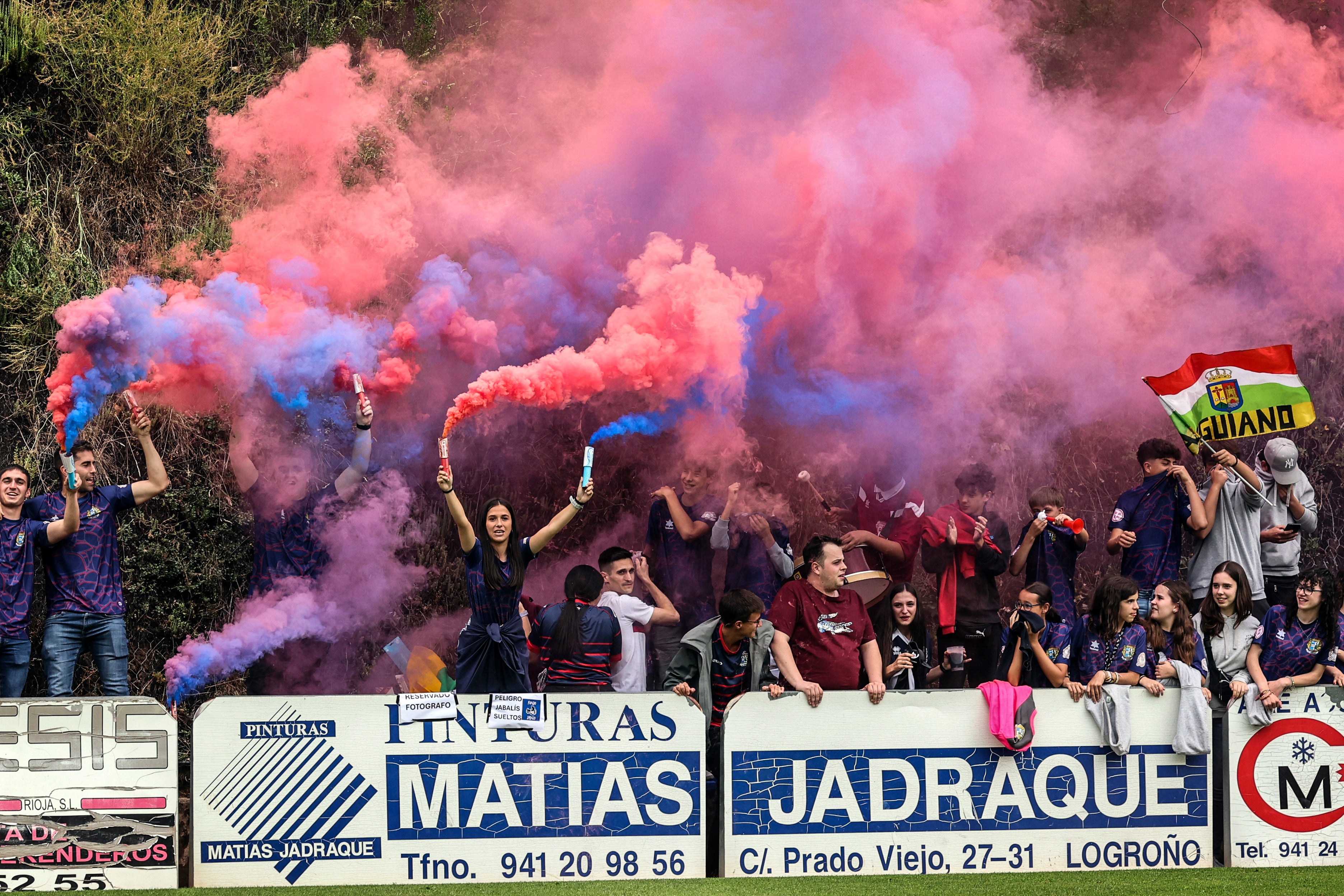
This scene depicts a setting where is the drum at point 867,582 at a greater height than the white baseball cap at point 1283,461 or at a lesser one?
lesser

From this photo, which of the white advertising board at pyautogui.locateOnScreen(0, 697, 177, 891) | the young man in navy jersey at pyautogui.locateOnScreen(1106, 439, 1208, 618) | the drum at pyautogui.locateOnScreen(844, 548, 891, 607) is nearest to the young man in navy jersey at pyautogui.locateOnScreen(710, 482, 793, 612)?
the drum at pyautogui.locateOnScreen(844, 548, 891, 607)

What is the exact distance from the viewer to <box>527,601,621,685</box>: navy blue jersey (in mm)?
6219

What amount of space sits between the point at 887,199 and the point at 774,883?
5.26 metres

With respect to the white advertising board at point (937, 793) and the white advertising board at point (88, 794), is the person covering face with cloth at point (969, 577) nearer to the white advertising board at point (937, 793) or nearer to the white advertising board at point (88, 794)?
A: the white advertising board at point (937, 793)

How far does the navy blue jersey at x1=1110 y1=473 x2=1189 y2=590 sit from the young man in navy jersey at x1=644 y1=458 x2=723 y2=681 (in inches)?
96.5

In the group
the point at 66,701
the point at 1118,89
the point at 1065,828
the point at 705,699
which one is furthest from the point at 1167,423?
the point at 66,701

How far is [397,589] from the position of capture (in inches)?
353

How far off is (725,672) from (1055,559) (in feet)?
8.64

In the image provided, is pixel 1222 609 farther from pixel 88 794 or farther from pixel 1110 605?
pixel 88 794

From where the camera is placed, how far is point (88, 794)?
5504 millimetres

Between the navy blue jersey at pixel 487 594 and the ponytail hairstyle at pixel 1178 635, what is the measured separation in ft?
10.3

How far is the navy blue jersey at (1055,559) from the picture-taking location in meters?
7.64

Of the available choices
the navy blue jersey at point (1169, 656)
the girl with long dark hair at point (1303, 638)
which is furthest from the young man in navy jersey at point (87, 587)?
the girl with long dark hair at point (1303, 638)

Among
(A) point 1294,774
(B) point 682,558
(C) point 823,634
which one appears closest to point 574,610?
(C) point 823,634
